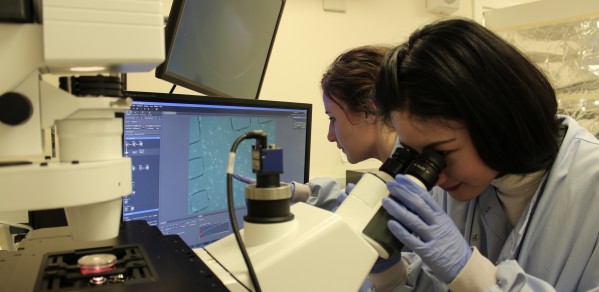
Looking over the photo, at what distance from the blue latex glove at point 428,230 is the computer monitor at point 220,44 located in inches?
23.4

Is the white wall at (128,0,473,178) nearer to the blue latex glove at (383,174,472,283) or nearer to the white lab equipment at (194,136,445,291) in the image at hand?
the blue latex glove at (383,174,472,283)

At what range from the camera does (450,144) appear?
83 cm

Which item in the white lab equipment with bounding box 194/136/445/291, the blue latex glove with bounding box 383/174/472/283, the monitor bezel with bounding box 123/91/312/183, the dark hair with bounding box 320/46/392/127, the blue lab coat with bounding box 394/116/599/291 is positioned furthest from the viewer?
the dark hair with bounding box 320/46/392/127

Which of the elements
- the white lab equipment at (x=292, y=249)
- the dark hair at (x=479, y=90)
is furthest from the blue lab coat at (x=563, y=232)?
the white lab equipment at (x=292, y=249)

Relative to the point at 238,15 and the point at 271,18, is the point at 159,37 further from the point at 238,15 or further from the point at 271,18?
the point at 271,18

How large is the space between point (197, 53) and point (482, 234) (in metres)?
0.87

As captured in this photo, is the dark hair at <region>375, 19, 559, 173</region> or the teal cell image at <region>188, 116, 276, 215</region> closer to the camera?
the dark hair at <region>375, 19, 559, 173</region>

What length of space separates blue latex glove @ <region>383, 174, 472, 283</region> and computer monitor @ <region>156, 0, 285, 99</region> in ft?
1.95

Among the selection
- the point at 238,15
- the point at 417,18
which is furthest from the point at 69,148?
the point at 417,18

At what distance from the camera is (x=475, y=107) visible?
0.81 m

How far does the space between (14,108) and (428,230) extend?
660 mm

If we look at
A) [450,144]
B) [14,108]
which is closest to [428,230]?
[450,144]

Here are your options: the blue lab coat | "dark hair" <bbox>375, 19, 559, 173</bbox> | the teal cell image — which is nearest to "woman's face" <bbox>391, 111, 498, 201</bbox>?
"dark hair" <bbox>375, 19, 559, 173</bbox>

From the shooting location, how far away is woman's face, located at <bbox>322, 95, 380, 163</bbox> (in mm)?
Answer: 1474
